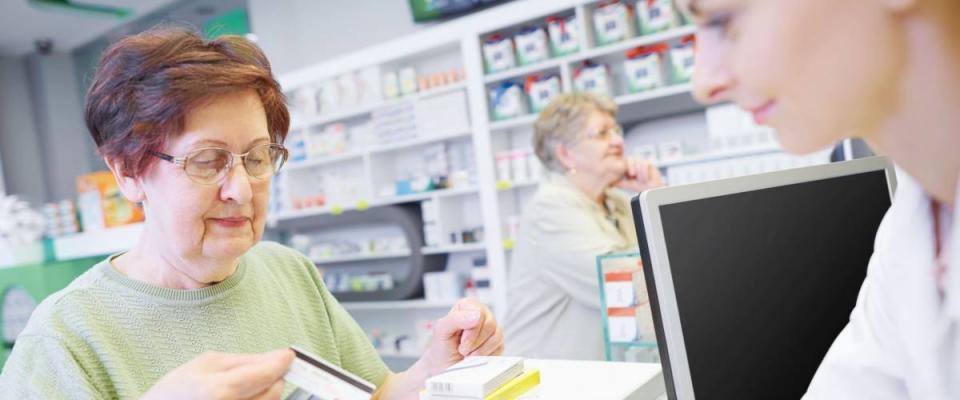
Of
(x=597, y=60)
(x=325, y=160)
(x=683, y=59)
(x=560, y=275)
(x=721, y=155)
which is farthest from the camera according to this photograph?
(x=325, y=160)

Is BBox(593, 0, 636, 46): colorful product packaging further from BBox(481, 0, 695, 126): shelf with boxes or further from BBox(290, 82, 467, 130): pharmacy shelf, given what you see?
BBox(290, 82, 467, 130): pharmacy shelf

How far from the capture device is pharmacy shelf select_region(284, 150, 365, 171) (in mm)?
5674

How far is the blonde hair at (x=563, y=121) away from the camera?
8.88ft

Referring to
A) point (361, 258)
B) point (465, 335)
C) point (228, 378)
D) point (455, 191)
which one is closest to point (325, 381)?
point (228, 378)

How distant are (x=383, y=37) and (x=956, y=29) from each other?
5.70 m

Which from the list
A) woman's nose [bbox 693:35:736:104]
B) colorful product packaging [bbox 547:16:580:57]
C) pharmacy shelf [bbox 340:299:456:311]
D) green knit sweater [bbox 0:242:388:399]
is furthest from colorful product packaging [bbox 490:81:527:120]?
woman's nose [bbox 693:35:736:104]

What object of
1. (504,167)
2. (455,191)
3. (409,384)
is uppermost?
Answer: (504,167)

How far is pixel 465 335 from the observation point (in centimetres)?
130

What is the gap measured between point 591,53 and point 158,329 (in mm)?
3590

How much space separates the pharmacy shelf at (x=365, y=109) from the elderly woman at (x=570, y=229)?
2357 millimetres

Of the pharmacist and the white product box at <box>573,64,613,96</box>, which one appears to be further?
the white product box at <box>573,64,613,96</box>

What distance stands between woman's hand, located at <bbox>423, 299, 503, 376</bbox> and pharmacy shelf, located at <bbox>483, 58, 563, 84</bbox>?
3.43 m

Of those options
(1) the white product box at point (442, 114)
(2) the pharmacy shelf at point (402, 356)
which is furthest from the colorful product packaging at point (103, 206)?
(2) the pharmacy shelf at point (402, 356)

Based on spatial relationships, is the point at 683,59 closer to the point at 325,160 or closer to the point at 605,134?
the point at 605,134
